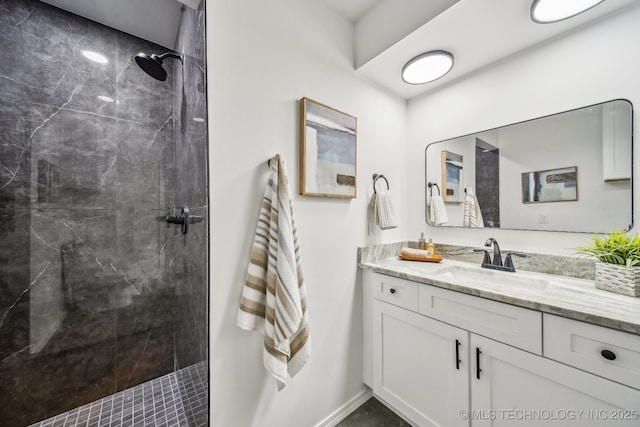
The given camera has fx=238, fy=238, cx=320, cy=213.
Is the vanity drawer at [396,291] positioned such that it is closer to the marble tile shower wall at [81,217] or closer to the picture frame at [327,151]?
the picture frame at [327,151]

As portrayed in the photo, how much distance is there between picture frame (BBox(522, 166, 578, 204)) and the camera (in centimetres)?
123

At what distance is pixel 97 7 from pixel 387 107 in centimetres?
186

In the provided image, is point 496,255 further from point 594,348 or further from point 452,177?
point 594,348

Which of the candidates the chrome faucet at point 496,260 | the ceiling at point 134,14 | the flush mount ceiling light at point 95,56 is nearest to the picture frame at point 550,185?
the chrome faucet at point 496,260

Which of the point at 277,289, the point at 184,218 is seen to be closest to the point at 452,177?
the point at 277,289

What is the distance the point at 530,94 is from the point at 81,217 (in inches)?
107

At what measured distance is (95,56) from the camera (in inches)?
57.9

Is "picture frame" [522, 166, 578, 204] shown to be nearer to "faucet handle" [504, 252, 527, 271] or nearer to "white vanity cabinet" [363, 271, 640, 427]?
"faucet handle" [504, 252, 527, 271]

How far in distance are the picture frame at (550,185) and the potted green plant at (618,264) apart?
270mm

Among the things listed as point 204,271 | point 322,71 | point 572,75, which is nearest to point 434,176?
point 572,75

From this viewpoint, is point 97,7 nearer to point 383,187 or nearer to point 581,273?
point 383,187

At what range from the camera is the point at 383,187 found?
5.70ft

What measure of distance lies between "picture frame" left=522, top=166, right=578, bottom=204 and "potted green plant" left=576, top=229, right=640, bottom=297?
0.89 ft

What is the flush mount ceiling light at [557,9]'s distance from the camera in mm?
1048
